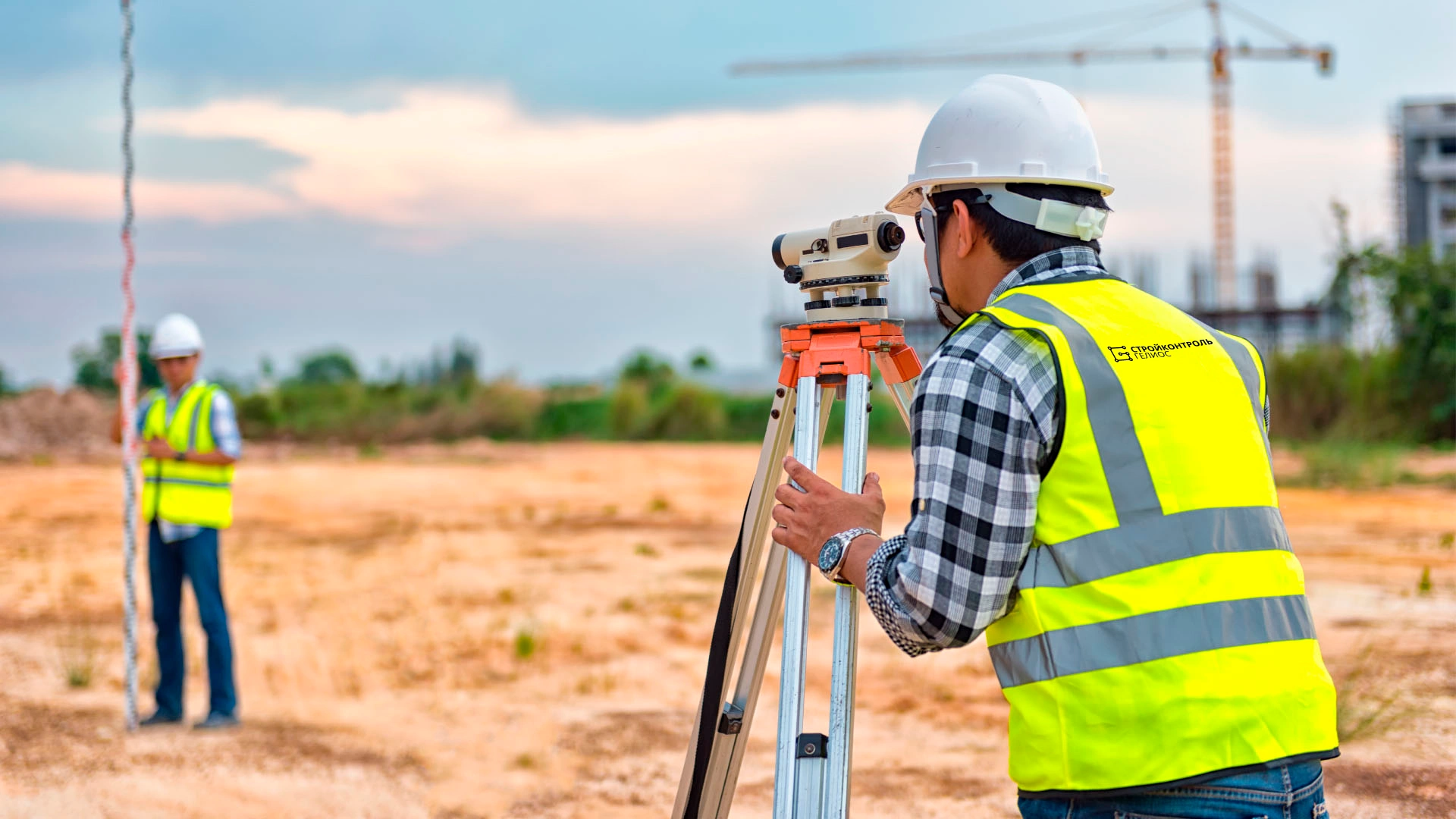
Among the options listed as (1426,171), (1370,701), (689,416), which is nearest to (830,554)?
(1370,701)

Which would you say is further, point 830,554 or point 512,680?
point 512,680

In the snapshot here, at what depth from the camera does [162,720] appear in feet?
17.2

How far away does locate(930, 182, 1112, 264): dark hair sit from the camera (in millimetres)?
1606

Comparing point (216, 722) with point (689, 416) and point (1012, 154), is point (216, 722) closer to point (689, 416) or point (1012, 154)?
point (1012, 154)

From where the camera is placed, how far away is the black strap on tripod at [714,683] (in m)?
2.17

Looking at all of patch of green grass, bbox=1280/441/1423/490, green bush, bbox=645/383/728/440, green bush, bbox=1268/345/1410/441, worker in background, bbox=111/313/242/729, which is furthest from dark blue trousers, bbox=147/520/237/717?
green bush, bbox=645/383/728/440

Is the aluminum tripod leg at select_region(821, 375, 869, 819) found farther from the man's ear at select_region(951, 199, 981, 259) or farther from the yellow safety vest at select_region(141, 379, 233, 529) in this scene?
the yellow safety vest at select_region(141, 379, 233, 529)

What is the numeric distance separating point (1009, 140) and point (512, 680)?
5.09m

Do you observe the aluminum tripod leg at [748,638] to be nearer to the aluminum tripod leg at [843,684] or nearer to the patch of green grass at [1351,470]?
the aluminum tripod leg at [843,684]

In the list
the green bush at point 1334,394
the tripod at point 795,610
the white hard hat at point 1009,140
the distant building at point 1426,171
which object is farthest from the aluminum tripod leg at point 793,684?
the distant building at point 1426,171

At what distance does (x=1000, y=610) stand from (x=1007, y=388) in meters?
0.28

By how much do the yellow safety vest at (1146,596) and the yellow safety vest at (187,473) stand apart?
448cm

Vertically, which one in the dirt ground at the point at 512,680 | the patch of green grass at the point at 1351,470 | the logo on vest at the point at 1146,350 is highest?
the logo on vest at the point at 1146,350

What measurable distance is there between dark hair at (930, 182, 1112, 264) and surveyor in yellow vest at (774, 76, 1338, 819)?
12 cm
